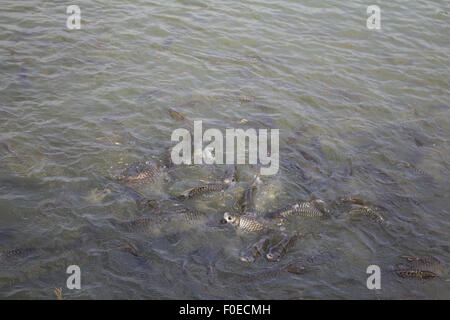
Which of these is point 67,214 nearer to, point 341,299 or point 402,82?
point 341,299

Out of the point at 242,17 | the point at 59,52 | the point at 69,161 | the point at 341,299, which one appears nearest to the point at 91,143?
the point at 69,161

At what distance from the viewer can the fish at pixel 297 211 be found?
22.3ft

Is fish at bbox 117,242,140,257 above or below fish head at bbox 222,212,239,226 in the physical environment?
below

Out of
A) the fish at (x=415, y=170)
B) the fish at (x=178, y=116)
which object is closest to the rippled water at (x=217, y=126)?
the fish at (x=415, y=170)

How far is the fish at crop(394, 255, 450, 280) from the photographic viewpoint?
6129 millimetres

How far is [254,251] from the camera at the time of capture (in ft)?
20.2

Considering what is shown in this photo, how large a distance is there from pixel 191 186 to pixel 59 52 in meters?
5.82

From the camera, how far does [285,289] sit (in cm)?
579

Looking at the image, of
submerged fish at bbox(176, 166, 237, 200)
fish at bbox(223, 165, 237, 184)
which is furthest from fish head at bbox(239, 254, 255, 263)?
fish at bbox(223, 165, 237, 184)

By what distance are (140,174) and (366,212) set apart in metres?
3.91

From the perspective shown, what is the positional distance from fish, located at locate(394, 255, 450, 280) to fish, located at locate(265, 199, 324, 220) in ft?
4.80

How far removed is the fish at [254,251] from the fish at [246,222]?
296mm

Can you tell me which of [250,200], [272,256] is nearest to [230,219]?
[250,200]

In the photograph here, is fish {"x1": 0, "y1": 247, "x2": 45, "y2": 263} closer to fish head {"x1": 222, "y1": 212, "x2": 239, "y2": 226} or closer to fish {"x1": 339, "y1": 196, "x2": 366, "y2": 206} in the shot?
fish head {"x1": 222, "y1": 212, "x2": 239, "y2": 226}
